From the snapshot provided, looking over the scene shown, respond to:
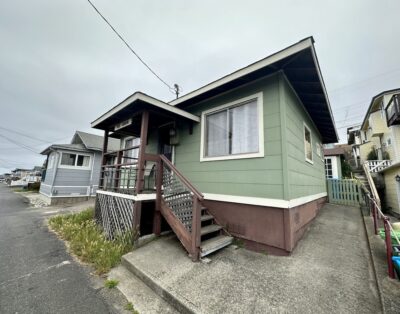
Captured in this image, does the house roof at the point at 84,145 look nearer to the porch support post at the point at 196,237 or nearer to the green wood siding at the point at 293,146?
the porch support post at the point at 196,237

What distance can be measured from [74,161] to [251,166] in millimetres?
13615

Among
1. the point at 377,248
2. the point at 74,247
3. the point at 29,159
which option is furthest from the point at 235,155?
the point at 29,159

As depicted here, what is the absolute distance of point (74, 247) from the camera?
4.03 m

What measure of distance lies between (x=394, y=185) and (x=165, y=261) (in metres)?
12.5

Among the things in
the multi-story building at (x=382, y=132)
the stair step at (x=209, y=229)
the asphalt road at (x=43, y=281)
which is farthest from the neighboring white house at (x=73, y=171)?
the multi-story building at (x=382, y=132)

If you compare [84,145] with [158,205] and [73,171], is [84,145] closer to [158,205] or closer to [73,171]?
[73,171]

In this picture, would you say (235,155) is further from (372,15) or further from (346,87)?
(346,87)

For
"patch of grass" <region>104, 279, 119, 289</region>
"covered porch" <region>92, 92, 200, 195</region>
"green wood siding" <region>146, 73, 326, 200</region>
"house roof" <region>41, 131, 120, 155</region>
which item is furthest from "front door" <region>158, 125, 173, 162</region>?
"house roof" <region>41, 131, 120, 155</region>

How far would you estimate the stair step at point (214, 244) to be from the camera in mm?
3071

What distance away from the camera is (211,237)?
12.1ft

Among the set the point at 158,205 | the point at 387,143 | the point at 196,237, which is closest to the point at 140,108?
the point at 158,205

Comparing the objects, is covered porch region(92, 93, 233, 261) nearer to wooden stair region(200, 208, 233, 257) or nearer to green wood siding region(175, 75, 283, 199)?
wooden stair region(200, 208, 233, 257)

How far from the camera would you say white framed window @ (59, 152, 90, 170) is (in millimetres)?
11897

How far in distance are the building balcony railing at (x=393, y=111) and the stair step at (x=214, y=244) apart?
1643 centimetres
